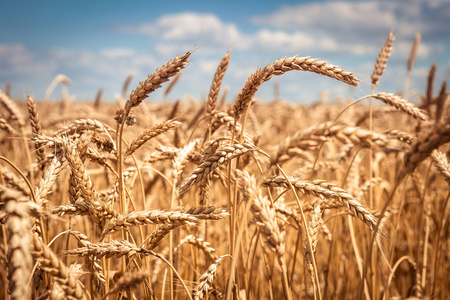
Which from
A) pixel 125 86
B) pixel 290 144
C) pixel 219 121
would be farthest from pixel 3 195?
pixel 125 86

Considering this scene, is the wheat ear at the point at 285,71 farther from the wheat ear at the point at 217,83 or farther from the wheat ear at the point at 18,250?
the wheat ear at the point at 18,250

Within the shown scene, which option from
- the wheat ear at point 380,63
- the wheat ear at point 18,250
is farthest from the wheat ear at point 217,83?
the wheat ear at point 18,250

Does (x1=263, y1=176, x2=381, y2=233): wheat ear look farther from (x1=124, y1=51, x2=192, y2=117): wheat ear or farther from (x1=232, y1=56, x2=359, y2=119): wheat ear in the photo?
(x1=124, y1=51, x2=192, y2=117): wheat ear

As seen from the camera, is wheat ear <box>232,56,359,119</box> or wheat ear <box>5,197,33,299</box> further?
wheat ear <box>232,56,359,119</box>

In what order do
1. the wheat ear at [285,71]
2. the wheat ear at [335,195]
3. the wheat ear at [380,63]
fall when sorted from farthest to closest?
the wheat ear at [380,63] → the wheat ear at [285,71] → the wheat ear at [335,195]

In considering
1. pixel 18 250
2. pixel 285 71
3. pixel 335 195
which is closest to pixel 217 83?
pixel 285 71

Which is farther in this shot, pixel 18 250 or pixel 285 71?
pixel 285 71

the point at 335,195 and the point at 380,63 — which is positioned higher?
the point at 380,63

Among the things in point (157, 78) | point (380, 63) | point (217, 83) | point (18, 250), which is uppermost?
point (380, 63)

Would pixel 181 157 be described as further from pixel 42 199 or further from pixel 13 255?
pixel 13 255

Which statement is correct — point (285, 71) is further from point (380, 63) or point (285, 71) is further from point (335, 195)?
point (380, 63)

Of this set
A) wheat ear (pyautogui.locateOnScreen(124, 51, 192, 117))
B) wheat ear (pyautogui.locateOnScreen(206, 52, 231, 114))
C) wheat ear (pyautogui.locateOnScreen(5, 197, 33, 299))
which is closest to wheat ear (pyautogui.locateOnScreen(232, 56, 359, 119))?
wheat ear (pyautogui.locateOnScreen(124, 51, 192, 117))

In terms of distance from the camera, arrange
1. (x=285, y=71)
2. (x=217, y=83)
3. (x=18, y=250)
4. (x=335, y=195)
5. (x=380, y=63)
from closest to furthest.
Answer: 1. (x=18, y=250)
2. (x=335, y=195)
3. (x=285, y=71)
4. (x=217, y=83)
5. (x=380, y=63)

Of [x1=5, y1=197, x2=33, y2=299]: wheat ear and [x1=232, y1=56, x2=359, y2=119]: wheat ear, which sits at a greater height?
[x1=232, y1=56, x2=359, y2=119]: wheat ear
